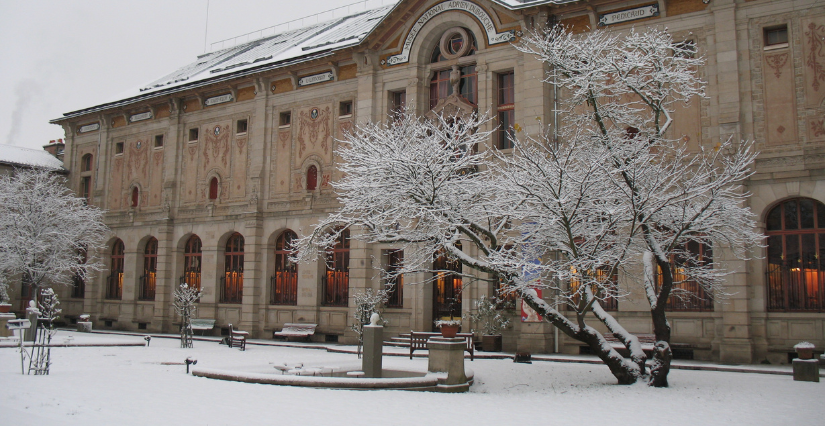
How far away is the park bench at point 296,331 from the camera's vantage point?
29.6m

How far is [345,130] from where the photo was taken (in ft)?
96.7

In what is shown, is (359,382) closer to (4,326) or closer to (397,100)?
(397,100)

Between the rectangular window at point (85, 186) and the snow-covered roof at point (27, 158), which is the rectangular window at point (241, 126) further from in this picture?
the snow-covered roof at point (27, 158)

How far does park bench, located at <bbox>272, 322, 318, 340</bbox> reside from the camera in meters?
29.6

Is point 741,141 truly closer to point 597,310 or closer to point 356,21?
point 597,310

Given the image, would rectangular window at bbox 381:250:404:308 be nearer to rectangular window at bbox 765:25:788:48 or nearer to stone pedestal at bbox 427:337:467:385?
stone pedestal at bbox 427:337:467:385

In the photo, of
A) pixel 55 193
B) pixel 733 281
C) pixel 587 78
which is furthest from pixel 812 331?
pixel 55 193

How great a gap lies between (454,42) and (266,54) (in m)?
13.1

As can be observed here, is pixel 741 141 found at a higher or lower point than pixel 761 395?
higher

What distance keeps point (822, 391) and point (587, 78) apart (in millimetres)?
8424

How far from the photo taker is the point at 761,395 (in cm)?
1459

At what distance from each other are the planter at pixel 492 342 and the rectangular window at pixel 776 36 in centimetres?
1241

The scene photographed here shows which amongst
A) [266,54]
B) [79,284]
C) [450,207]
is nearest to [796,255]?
[450,207]

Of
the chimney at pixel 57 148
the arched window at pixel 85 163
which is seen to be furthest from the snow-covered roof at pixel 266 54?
the chimney at pixel 57 148
